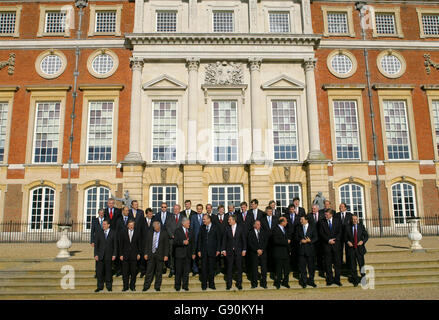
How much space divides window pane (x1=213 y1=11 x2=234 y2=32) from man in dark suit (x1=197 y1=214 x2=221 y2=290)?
15462 mm

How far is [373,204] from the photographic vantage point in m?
19.7

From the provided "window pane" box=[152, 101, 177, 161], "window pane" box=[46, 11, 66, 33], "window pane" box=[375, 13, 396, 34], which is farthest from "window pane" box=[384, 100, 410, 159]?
"window pane" box=[46, 11, 66, 33]

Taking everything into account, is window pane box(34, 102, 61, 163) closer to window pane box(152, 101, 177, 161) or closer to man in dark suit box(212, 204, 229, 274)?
window pane box(152, 101, 177, 161)

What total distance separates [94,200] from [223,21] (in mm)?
13463

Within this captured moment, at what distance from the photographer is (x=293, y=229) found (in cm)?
1010

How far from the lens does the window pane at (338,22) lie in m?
22.0

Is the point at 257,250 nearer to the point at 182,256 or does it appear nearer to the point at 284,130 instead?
the point at 182,256

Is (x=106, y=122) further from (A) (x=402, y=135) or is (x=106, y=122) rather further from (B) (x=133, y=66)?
(A) (x=402, y=135)

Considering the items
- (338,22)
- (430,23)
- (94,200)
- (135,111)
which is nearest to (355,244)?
Answer: (135,111)

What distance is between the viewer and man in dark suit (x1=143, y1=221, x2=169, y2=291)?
9164 millimetres

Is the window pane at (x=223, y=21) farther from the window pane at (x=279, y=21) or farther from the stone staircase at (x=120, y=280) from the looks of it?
the stone staircase at (x=120, y=280)

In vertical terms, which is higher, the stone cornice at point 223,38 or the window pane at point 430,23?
the window pane at point 430,23

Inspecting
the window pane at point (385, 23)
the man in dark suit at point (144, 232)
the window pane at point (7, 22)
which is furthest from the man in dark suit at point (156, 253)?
the window pane at point (385, 23)
